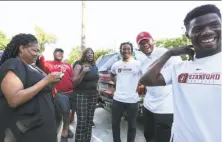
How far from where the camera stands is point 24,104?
216 cm

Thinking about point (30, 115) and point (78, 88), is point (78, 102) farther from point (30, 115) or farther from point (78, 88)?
point (30, 115)

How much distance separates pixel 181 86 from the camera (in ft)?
5.61

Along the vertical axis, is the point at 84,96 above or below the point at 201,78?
below

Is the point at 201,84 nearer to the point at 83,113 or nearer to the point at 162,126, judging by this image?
the point at 162,126

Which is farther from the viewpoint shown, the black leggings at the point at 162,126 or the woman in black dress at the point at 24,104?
the black leggings at the point at 162,126

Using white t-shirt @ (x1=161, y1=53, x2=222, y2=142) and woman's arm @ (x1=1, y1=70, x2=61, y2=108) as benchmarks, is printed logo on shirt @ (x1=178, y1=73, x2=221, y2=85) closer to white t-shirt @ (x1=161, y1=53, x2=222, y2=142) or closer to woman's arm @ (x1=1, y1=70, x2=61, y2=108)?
white t-shirt @ (x1=161, y1=53, x2=222, y2=142)

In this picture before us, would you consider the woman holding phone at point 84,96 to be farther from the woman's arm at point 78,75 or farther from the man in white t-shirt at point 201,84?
the man in white t-shirt at point 201,84

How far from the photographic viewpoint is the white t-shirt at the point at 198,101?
150 centimetres

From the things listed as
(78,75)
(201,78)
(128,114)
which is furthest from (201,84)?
(78,75)

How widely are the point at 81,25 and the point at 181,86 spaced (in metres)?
12.6

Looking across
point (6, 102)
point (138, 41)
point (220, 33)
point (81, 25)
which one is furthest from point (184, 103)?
point (81, 25)

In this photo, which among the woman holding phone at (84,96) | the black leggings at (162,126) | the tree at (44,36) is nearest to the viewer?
the black leggings at (162,126)

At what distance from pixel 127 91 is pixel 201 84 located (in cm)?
282

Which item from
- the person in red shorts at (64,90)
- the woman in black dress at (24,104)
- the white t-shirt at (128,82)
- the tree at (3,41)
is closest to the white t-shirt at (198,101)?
the woman in black dress at (24,104)
